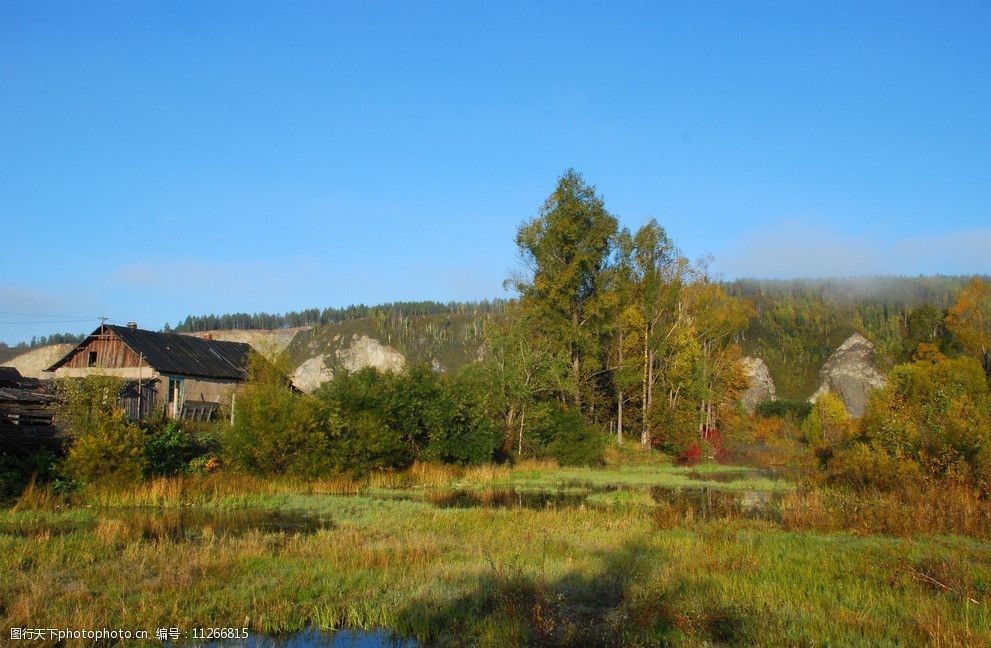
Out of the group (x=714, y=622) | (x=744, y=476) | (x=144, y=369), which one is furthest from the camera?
(x=144, y=369)

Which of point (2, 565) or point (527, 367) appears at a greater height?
point (527, 367)

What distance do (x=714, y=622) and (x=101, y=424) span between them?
749 inches

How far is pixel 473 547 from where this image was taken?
1405 cm

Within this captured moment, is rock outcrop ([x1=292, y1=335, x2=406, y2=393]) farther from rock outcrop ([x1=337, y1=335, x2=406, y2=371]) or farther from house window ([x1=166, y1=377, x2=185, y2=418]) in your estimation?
house window ([x1=166, y1=377, x2=185, y2=418])

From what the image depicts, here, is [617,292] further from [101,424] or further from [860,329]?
[860,329]

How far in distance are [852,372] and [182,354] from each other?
88.1 meters

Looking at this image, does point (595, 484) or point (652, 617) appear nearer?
point (652, 617)

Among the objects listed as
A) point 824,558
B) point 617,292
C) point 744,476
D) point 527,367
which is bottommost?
point 744,476

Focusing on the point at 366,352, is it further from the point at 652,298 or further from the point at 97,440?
the point at 97,440

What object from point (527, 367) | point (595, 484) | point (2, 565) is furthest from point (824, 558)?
point (527, 367)

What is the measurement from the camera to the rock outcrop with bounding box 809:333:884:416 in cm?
9925

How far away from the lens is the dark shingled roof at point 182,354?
50.2 meters

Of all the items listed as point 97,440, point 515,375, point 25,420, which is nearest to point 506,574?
point 97,440

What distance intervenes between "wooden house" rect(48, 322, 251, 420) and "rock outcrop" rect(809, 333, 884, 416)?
7314 centimetres
